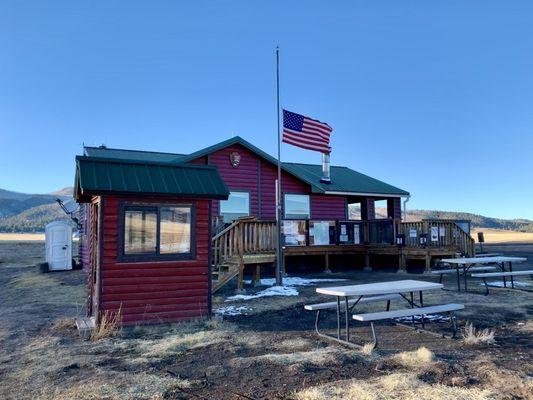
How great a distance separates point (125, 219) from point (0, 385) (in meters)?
3.77

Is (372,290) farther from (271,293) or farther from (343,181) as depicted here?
(343,181)

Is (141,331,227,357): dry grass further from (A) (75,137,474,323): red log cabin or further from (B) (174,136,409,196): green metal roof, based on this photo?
(B) (174,136,409,196): green metal roof

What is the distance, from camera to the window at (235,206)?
18.2 meters

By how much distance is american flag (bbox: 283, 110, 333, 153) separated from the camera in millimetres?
16344

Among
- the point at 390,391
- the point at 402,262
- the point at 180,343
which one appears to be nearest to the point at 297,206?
the point at 402,262

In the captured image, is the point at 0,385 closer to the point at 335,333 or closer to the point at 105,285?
the point at 105,285

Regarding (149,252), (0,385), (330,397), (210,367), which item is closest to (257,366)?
(210,367)

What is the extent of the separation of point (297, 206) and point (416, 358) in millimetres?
14022

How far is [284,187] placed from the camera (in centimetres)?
1944

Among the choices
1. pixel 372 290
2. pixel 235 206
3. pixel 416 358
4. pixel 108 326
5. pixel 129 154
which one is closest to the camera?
pixel 416 358

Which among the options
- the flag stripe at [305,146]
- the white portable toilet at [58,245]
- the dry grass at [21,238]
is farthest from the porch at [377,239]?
the dry grass at [21,238]

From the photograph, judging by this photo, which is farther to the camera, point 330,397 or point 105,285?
point 105,285

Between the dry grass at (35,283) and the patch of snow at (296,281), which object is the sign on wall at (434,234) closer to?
the patch of snow at (296,281)

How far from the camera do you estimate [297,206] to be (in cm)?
1986
